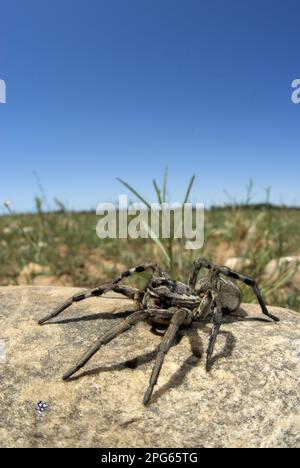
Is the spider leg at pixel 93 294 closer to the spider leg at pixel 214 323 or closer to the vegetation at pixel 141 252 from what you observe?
A: the spider leg at pixel 214 323

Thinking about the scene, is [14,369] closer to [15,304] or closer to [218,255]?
[15,304]

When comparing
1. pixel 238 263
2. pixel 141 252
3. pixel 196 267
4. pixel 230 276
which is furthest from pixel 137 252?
pixel 230 276

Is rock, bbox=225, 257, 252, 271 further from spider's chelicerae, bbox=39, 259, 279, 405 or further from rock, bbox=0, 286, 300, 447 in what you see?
rock, bbox=0, 286, 300, 447

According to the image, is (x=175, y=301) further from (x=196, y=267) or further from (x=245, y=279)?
(x=245, y=279)

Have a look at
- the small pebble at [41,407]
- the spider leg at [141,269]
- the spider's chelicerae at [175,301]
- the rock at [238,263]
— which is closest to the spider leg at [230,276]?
the spider's chelicerae at [175,301]

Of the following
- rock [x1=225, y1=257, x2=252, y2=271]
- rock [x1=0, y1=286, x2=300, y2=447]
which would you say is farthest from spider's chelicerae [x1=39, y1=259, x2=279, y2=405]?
rock [x1=225, y1=257, x2=252, y2=271]
